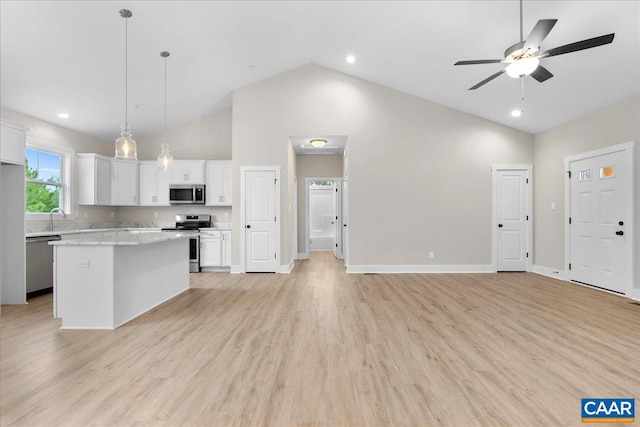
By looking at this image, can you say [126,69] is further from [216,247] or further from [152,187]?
[216,247]

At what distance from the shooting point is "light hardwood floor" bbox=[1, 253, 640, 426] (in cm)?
194

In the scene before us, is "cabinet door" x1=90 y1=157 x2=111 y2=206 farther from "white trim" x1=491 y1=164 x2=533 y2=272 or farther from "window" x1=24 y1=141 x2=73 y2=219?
"white trim" x1=491 y1=164 x2=533 y2=272

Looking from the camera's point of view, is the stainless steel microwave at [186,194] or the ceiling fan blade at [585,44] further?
the stainless steel microwave at [186,194]

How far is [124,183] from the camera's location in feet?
22.7

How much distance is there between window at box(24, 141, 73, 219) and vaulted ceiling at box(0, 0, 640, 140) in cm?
58

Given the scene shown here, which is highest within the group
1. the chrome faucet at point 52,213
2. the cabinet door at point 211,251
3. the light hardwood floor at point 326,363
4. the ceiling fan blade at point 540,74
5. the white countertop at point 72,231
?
the ceiling fan blade at point 540,74

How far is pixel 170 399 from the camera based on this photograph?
2.07 meters

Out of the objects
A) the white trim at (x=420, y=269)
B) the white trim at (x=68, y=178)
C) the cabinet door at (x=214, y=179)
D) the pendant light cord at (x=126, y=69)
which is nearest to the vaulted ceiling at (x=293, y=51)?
the pendant light cord at (x=126, y=69)

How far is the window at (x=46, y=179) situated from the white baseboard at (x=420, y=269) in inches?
217

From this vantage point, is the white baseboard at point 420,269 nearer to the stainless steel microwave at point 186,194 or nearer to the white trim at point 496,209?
the white trim at point 496,209

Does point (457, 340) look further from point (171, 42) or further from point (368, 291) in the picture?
point (171, 42)

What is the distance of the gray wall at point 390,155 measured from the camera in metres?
6.54

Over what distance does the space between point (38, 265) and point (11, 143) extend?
1738 mm

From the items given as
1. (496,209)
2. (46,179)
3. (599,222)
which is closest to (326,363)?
(599,222)
